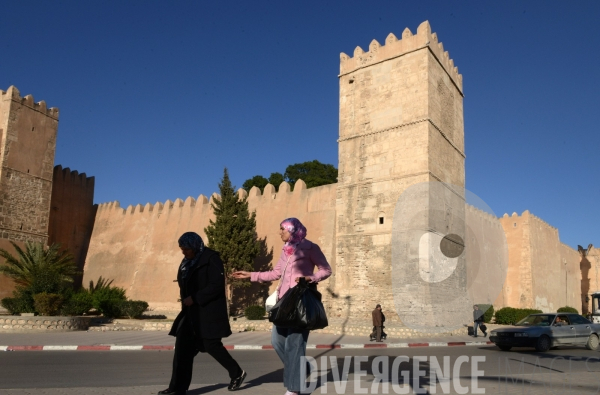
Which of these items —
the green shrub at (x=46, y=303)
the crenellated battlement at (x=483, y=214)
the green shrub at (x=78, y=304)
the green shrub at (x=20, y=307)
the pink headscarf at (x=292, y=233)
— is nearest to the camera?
the pink headscarf at (x=292, y=233)

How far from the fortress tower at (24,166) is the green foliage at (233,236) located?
9.53 metres

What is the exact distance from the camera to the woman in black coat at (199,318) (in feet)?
15.7

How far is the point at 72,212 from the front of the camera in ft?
99.9

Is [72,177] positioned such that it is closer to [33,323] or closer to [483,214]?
[33,323]

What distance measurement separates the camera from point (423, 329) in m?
16.9

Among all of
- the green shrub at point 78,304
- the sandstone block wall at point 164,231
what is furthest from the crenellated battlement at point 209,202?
the green shrub at point 78,304

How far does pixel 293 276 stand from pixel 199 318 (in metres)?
0.93

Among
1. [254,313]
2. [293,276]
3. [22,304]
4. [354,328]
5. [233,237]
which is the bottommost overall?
[354,328]

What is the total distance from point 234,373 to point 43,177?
80.0 feet

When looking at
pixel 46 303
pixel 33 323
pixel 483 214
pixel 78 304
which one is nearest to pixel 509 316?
pixel 483 214

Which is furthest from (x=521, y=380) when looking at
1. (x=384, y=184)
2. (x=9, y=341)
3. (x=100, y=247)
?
(x=100, y=247)

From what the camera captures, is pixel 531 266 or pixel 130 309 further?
pixel 531 266

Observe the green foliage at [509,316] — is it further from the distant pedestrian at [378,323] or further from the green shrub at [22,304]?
the green shrub at [22,304]

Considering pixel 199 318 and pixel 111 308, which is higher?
pixel 199 318
